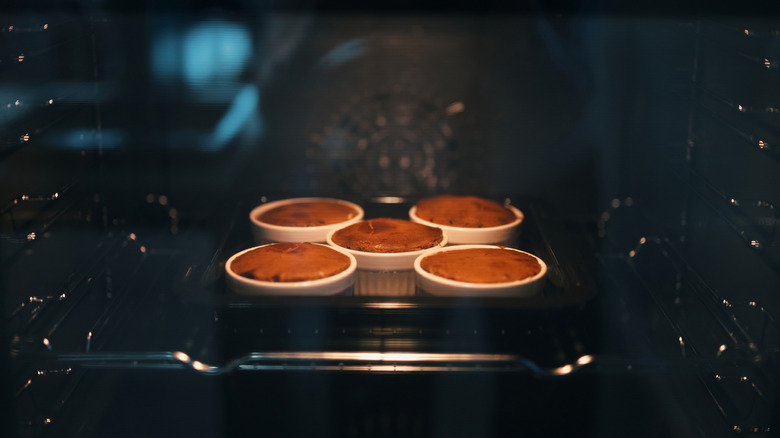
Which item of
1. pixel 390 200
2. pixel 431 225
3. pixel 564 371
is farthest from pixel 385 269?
pixel 564 371

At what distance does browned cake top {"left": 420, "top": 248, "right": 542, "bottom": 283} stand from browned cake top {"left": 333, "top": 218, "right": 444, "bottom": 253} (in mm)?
50

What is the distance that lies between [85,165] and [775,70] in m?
0.94

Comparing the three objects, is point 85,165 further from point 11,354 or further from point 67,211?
point 11,354

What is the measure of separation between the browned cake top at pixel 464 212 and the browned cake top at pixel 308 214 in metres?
0.12

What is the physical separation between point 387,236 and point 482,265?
0.17 meters

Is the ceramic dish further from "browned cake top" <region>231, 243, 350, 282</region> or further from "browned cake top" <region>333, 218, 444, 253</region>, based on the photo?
"browned cake top" <region>231, 243, 350, 282</region>

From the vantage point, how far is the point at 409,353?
924 millimetres

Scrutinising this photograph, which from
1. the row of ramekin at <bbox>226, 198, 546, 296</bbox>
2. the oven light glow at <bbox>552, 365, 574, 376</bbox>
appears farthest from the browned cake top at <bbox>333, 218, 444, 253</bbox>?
the oven light glow at <bbox>552, 365, 574, 376</bbox>

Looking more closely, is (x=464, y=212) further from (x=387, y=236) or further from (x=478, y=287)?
(x=478, y=287)

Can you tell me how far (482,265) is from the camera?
1076 mm

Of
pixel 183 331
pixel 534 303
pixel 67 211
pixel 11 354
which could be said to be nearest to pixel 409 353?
pixel 534 303

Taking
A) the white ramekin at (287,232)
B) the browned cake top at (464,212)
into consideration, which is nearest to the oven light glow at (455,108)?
the browned cake top at (464,212)

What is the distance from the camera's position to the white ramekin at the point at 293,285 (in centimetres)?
102

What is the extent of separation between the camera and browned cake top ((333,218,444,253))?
1.15 metres
